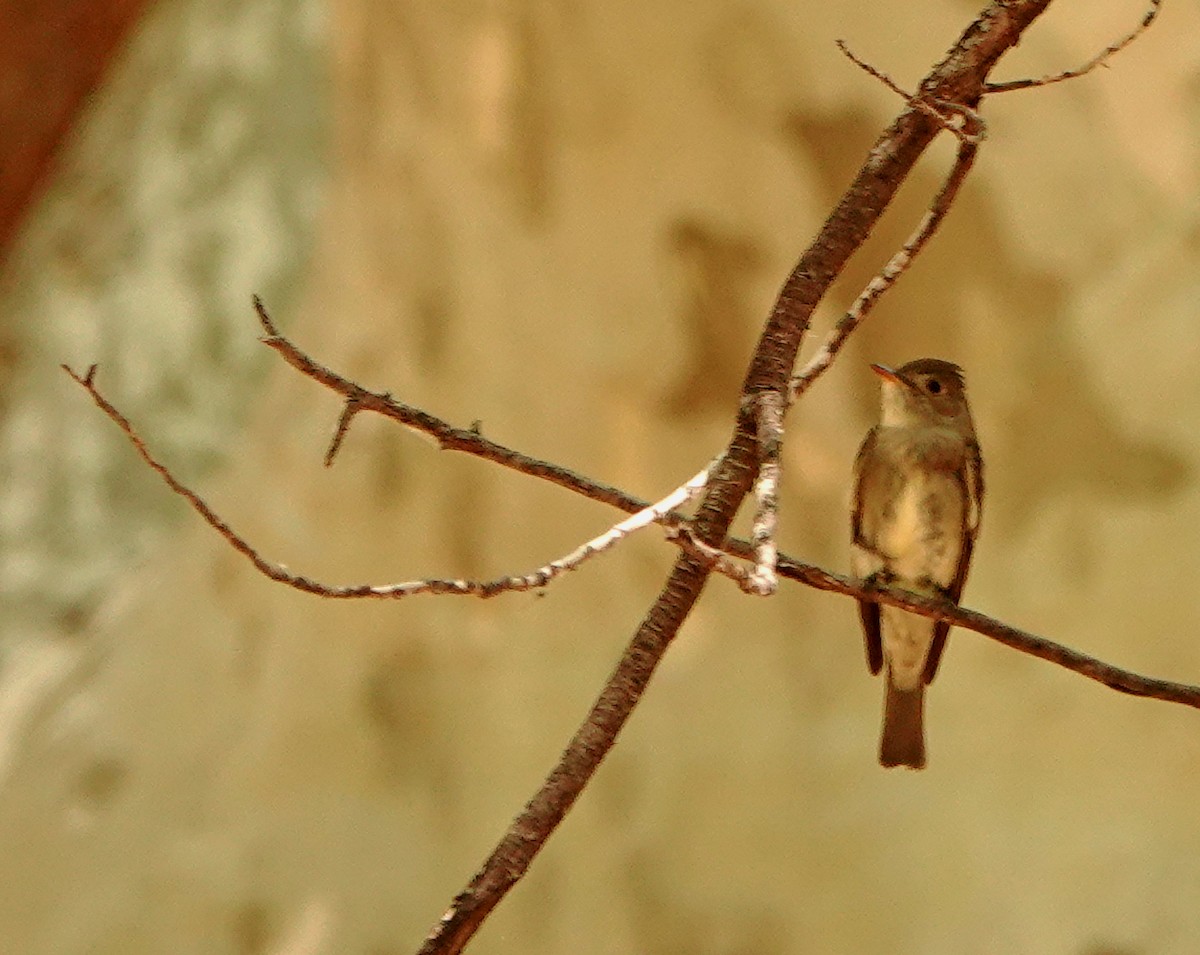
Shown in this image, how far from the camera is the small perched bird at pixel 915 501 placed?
288 cm

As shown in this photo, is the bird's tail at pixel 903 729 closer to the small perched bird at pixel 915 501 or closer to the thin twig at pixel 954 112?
the small perched bird at pixel 915 501

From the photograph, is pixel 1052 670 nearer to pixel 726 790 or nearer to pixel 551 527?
pixel 726 790

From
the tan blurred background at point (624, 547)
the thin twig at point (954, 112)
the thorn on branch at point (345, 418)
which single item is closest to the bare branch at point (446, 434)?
the thorn on branch at point (345, 418)

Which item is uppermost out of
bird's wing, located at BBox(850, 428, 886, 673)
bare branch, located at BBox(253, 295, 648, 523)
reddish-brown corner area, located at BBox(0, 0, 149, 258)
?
reddish-brown corner area, located at BBox(0, 0, 149, 258)

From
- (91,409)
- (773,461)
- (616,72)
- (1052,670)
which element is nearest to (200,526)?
(91,409)

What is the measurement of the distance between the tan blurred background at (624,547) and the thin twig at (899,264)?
2.61 metres

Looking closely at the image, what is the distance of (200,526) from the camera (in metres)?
4.45

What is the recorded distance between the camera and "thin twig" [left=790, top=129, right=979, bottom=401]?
1.61 metres

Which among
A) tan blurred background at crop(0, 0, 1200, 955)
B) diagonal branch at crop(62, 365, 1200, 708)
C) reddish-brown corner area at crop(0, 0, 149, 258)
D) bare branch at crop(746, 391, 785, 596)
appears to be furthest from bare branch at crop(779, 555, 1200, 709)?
reddish-brown corner area at crop(0, 0, 149, 258)

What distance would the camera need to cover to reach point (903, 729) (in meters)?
2.95

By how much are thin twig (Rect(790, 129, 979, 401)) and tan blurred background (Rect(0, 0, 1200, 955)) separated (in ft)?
8.55

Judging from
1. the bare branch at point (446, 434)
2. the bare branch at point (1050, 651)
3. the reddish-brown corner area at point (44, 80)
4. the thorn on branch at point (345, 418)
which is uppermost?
the reddish-brown corner area at point (44, 80)

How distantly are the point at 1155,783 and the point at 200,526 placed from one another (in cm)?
257

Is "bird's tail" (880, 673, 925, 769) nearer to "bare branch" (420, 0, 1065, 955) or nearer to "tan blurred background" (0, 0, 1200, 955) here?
"tan blurred background" (0, 0, 1200, 955)
